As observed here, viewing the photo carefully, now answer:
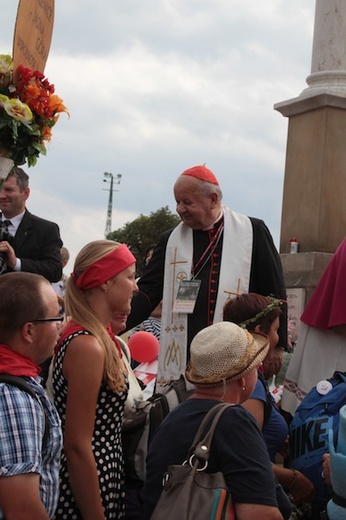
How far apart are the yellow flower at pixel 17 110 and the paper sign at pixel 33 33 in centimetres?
17

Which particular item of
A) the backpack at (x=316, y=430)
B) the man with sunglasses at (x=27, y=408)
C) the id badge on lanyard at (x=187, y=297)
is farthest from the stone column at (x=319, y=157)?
the man with sunglasses at (x=27, y=408)

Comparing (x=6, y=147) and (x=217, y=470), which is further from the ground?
(x=6, y=147)

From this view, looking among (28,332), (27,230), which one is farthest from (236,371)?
(27,230)

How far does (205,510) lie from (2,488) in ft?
2.23

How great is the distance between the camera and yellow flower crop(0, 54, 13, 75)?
4.26 metres

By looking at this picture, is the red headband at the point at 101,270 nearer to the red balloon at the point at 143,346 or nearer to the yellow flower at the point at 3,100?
the yellow flower at the point at 3,100

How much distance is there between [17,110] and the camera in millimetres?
4238

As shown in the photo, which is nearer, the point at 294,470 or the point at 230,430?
the point at 230,430

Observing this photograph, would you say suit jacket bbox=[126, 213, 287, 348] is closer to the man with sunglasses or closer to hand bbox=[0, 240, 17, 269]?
hand bbox=[0, 240, 17, 269]

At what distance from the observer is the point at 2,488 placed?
2936 millimetres

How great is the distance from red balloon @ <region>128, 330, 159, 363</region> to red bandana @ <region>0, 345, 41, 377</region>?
3.99m

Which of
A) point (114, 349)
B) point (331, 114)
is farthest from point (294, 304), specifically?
point (114, 349)

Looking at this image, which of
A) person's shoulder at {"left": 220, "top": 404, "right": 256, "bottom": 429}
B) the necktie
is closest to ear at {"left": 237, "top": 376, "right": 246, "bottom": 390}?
person's shoulder at {"left": 220, "top": 404, "right": 256, "bottom": 429}

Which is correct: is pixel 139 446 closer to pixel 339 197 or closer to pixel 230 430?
pixel 230 430
